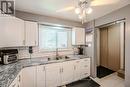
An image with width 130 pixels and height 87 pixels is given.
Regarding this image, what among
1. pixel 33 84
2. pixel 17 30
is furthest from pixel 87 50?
pixel 17 30

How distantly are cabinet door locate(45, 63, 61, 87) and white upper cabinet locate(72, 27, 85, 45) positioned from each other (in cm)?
131

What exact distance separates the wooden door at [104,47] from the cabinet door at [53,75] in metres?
3.26

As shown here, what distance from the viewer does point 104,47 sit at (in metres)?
5.06

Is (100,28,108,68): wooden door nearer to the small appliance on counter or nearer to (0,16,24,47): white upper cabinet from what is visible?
(0,16,24,47): white upper cabinet

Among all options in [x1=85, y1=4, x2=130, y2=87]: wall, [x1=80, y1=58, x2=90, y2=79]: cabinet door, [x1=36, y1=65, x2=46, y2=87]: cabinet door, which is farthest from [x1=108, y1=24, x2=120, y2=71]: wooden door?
Answer: [x1=36, y1=65, x2=46, y2=87]: cabinet door

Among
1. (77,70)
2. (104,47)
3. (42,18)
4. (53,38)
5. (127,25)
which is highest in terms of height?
(42,18)

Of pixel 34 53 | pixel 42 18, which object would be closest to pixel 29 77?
pixel 34 53

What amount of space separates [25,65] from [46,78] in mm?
700

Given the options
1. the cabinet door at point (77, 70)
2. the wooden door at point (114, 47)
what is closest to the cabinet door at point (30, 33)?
the cabinet door at point (77, 70)

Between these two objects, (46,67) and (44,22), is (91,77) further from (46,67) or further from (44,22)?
(44,22)

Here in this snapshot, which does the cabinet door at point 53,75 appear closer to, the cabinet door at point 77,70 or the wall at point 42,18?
the cabinet door at point 77,70

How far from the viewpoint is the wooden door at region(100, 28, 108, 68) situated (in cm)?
491

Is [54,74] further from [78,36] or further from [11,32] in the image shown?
[78,36]

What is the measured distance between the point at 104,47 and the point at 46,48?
11.0 feet
